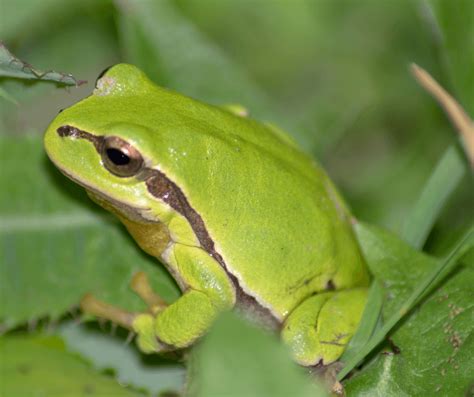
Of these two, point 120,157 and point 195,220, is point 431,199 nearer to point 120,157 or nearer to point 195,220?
point 195,220

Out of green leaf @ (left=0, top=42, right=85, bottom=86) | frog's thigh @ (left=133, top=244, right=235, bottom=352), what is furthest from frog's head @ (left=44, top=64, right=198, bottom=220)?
frog's thigh @ (left=133, top=244, right=235, bottom=352)

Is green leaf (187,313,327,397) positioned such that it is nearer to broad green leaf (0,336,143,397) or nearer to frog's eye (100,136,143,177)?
frog's eye (100,136,143,177)

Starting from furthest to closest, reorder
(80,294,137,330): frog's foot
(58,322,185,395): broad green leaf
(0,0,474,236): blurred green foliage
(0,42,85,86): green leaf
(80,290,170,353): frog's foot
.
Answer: (0,0,474,236): blurred green foliage, (58,322,185,395): broad green leaf, (80,294,137,330): frog's foot, (80,290,170,353): frog's foot, (0,42,85,86): green leaf

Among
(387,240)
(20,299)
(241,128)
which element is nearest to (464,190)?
(387,240)

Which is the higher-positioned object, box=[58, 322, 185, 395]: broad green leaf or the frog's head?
the frog's head

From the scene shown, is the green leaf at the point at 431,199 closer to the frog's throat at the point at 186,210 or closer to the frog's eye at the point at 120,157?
the frog's throat at the point at 186,210

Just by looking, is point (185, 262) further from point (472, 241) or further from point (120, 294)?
point (472, 241)

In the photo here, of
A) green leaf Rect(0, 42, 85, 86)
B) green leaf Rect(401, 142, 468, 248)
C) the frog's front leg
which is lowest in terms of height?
the frog's front leg

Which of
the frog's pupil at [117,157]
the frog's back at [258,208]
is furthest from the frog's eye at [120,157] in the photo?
the frog's back at [258,208]
